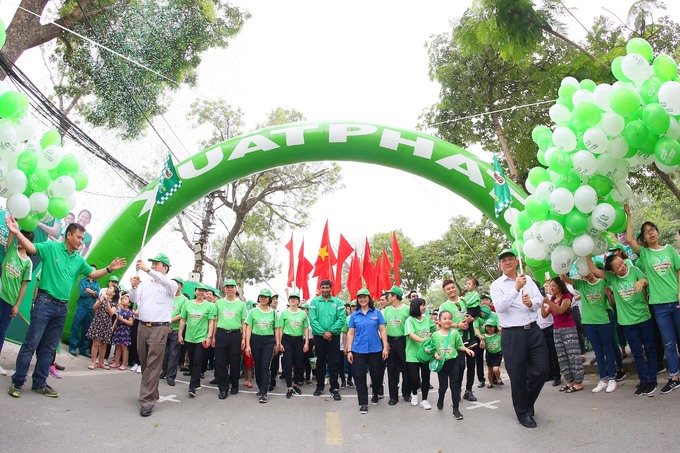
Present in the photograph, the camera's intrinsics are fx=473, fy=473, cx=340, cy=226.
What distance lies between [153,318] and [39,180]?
1965mm

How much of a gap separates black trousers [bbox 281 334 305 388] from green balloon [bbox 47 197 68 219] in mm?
3720

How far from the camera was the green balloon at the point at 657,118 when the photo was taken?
460cm

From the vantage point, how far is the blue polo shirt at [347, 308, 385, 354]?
646 cm

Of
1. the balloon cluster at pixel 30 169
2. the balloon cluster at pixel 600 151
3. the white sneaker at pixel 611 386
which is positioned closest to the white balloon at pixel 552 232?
the balloon cluster at pixel 600 151

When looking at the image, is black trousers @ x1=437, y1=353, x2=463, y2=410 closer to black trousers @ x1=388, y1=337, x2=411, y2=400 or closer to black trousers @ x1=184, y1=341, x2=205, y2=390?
black trousers @ x1=388, y1=337, x2=411, y2=400

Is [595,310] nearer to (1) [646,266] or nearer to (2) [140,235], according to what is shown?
(1) [646,266]

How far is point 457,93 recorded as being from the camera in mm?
13398

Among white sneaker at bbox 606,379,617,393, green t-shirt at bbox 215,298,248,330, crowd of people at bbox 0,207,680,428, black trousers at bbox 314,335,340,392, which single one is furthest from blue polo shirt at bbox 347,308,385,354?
white sneaker at bbox 606,379,617,393

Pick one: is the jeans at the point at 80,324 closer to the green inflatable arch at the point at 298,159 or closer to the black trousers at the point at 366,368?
the green inflatable arch at the point at 298,159

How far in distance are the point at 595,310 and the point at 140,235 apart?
8.22 meters

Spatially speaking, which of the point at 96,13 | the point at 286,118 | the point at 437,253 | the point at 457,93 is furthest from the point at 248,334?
the point at 437,253

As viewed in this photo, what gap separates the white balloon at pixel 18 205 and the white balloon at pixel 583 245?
5568 millimetres

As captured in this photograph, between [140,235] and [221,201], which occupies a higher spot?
[221,201]

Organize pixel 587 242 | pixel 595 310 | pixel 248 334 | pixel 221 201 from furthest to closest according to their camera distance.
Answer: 1. pixel 221 201
2. pixel 248 334
3. pixel 595 310
4. pixel 587 242
